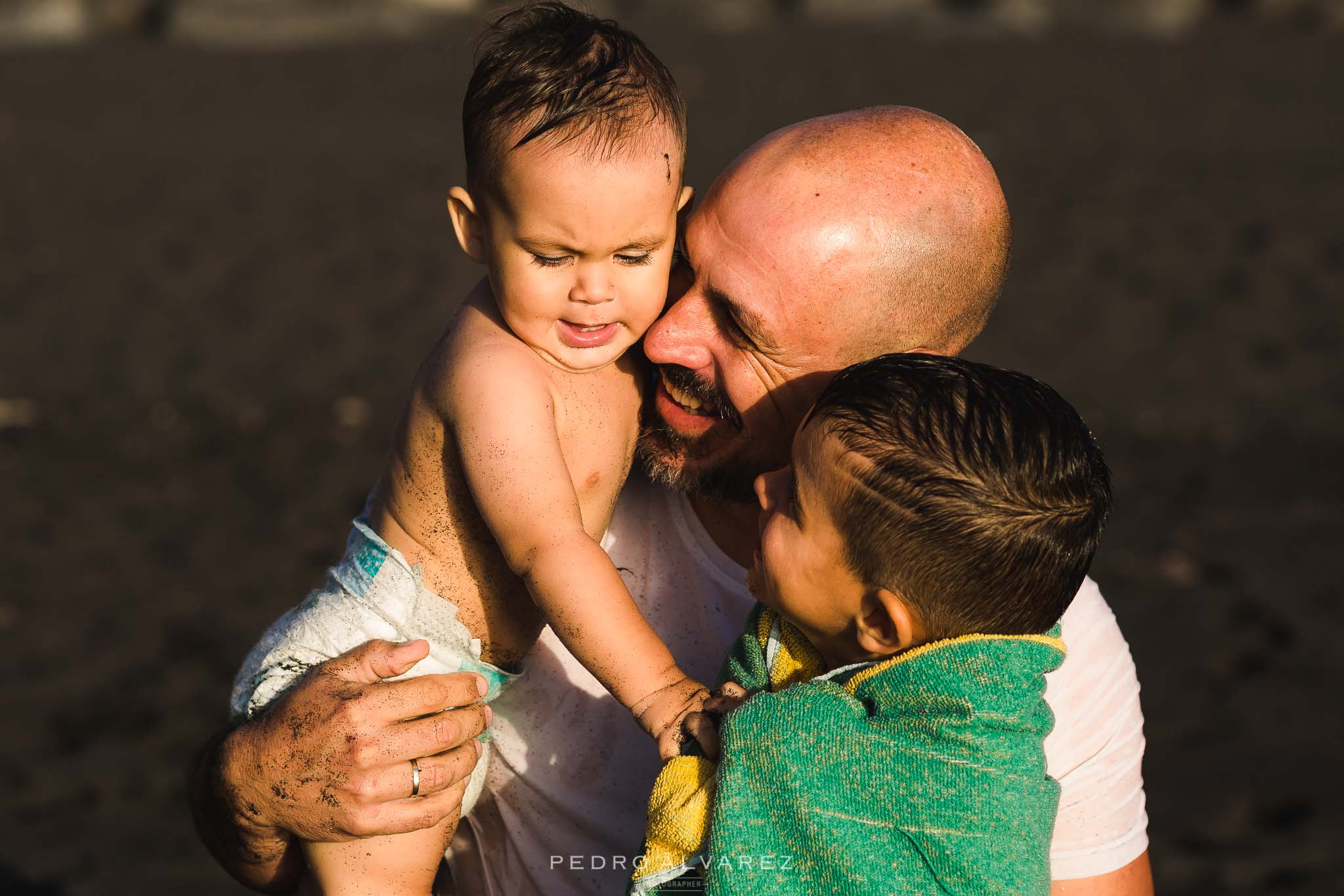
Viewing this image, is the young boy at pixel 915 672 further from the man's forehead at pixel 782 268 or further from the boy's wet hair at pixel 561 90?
the boy's wet hair at pixel 561 90

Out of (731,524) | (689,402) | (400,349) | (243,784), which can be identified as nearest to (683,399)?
(689,402)

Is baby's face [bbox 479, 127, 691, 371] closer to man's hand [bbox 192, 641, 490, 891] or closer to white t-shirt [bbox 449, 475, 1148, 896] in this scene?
white t-shirt [bbox 449, 475, 1148, 896]

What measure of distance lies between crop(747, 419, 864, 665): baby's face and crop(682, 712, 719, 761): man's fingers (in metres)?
0.21

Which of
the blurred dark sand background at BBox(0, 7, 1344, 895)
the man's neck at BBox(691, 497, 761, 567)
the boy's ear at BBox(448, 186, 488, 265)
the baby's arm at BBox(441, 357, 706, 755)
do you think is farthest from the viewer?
the blurred dark sand background at BBox(0, 7, 1344, 895)

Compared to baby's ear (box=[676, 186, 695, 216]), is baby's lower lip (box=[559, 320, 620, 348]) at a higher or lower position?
lower

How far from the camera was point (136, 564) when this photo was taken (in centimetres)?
782

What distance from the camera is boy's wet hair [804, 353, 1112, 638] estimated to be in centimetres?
210

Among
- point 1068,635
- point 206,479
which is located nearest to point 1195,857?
point 1068,635

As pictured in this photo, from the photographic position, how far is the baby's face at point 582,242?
245cm

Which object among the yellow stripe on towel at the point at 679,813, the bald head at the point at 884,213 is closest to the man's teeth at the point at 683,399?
the bald head at the point at 884,213

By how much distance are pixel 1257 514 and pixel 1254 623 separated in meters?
1.07

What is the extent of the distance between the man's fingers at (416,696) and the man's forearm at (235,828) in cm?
38

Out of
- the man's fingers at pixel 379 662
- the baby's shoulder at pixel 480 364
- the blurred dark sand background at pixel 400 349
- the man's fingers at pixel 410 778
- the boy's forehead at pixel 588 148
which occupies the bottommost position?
the blurred dark sand background at pixel 400 349

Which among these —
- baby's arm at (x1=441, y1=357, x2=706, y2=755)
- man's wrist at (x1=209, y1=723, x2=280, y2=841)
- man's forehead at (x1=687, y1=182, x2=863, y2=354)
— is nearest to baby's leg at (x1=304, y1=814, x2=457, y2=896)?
man's wrist at (x1=209, y1=723, x2=280, y2=841)
